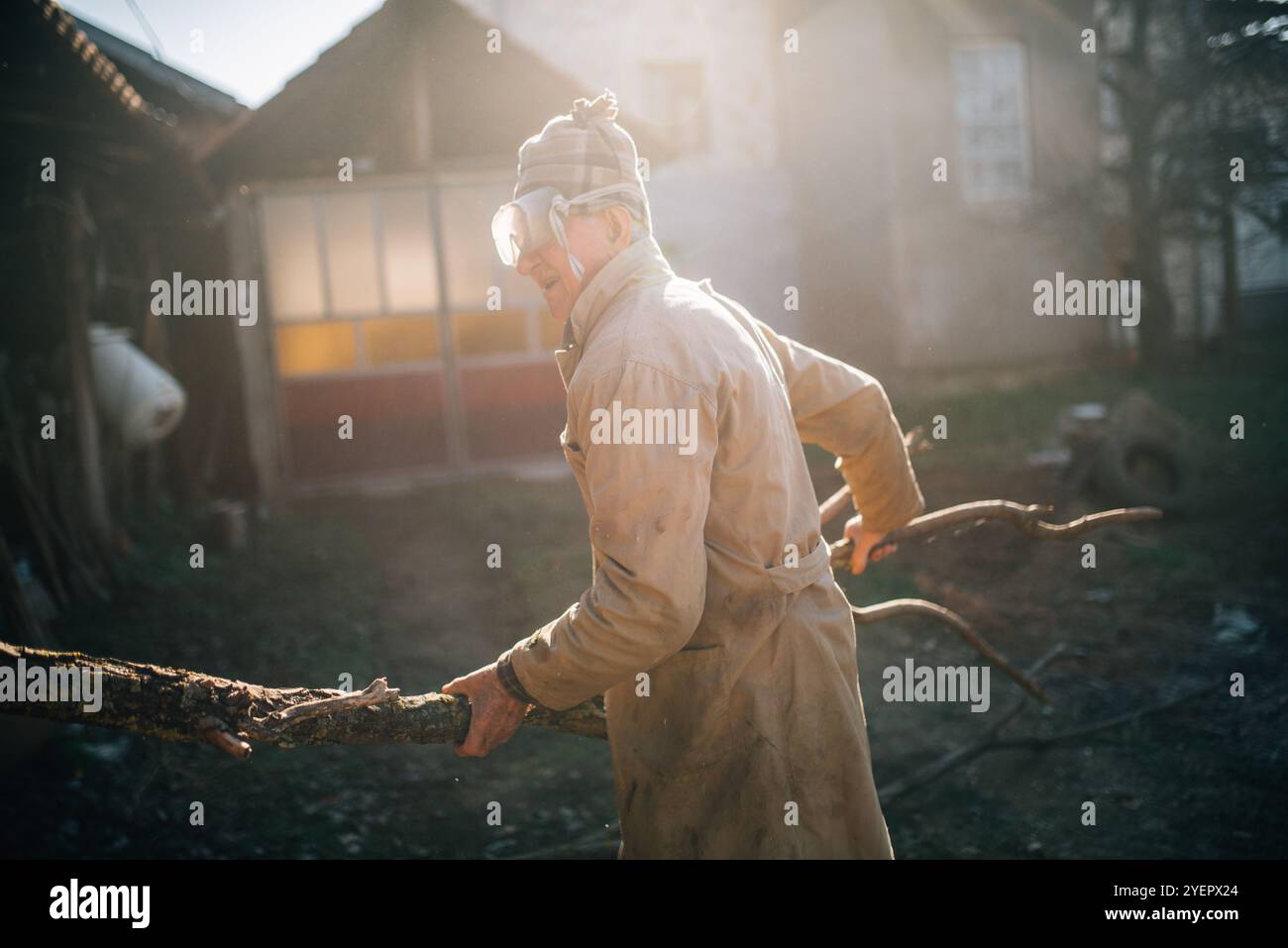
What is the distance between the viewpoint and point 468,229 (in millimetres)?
10734

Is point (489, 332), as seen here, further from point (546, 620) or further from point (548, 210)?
point (548, 210)

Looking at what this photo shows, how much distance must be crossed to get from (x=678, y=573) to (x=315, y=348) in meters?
9.61

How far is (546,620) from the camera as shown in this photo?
646 cm

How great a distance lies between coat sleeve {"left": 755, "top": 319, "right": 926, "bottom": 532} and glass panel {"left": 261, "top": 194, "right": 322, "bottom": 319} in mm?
8883

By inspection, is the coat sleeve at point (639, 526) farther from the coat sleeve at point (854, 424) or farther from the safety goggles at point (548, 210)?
the coat sleeve at point (854, 424)

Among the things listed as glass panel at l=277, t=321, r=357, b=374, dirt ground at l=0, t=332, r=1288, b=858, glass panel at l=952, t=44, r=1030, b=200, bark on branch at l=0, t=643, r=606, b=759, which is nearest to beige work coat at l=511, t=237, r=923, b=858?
bark on branch at l=0, t=643, r=606, b=759

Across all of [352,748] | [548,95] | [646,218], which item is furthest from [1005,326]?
[646,218]

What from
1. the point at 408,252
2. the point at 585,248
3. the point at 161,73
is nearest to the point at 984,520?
the point at 585,248

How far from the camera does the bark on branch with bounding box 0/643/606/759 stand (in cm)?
218

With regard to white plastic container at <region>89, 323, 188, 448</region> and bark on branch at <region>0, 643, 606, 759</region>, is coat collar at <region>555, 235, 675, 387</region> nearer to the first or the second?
bark on branch at <region>0, 643, 606, 759</region>

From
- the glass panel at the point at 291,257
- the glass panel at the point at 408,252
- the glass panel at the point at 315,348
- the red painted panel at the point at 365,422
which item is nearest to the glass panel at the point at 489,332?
the glass panel at the point at 408,252

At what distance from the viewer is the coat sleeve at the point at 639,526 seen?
1899 millimetres
